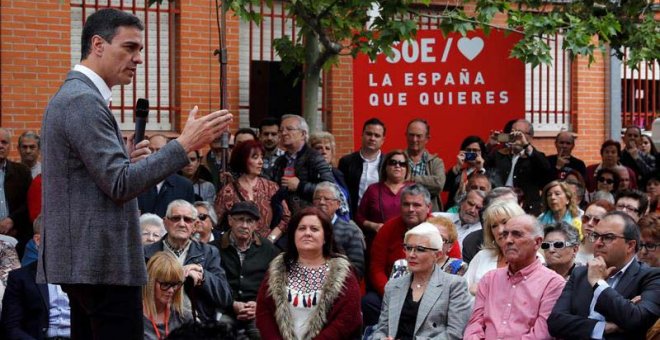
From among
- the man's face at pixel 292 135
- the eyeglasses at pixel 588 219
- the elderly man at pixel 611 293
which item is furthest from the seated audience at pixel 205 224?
the elderly man at pixel 611 293

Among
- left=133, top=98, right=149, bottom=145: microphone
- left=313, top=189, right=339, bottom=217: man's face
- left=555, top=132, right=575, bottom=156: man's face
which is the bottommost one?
left=313, top=189, right=339, bottom=217: man's face

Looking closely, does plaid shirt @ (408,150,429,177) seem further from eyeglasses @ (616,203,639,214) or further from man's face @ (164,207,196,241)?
man's face @ (164,207,196,241)

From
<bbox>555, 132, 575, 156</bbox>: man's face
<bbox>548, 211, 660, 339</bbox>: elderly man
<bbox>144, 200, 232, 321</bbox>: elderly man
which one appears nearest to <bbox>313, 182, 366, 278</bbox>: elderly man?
<bbox>144, 200, 232, 321</bbox>: elderly man

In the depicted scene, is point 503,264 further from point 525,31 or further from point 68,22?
point 68,22

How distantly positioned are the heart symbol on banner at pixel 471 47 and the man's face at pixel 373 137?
56.3 inches

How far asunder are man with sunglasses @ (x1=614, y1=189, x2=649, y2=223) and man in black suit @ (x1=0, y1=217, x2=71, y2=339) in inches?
193

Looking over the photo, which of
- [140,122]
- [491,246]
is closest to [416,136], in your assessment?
[491,246]

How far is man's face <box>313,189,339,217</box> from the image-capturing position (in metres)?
10.1

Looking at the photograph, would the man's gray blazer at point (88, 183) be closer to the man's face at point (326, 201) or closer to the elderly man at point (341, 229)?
the elderly man at point (341, 229)

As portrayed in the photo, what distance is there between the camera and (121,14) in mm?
4250

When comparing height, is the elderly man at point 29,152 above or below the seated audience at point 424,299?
above

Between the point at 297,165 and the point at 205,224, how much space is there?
1218mm

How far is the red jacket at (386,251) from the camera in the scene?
9938mm

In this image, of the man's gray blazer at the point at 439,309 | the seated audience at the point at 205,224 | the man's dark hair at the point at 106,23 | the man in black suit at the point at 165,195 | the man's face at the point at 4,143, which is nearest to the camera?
the man's dark hair at the point at 106,23
